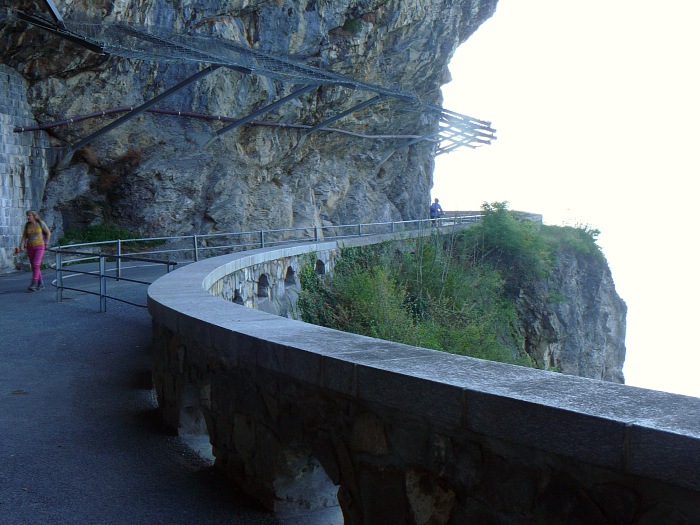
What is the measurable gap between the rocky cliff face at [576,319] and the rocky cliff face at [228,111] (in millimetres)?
9307

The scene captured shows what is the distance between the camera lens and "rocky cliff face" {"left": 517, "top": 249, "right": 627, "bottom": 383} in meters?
23.3

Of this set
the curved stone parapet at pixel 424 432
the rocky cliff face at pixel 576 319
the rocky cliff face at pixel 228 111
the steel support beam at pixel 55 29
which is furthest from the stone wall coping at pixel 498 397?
the rocky cliff face at pixel 576 319

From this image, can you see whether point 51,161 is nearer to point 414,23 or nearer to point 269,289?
point 269,289

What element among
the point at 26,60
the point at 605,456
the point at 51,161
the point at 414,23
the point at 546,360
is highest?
the point at 414,23

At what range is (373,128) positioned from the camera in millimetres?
31969

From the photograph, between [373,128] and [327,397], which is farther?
[373,128]

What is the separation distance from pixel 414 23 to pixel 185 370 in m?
27.2

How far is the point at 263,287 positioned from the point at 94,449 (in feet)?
26.7

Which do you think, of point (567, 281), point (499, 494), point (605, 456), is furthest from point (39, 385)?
point (567, 281)

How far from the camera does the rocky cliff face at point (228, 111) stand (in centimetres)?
1962

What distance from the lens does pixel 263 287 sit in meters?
13.2

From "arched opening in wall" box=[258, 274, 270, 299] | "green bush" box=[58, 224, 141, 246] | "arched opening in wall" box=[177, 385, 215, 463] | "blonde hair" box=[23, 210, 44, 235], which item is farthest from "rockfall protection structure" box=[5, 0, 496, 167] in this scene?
"arched opening in wall" box=[177, 385, 215, 463]

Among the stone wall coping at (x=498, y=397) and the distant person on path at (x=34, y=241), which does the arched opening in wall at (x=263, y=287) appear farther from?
the stone wall coping at (x=498, y=397)

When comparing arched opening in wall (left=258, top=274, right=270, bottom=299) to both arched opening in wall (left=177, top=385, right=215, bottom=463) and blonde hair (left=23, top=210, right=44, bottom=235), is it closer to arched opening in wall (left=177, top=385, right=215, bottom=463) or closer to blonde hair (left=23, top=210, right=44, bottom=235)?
blonde hair (left=23, top=210, right=44, bottom=235)
